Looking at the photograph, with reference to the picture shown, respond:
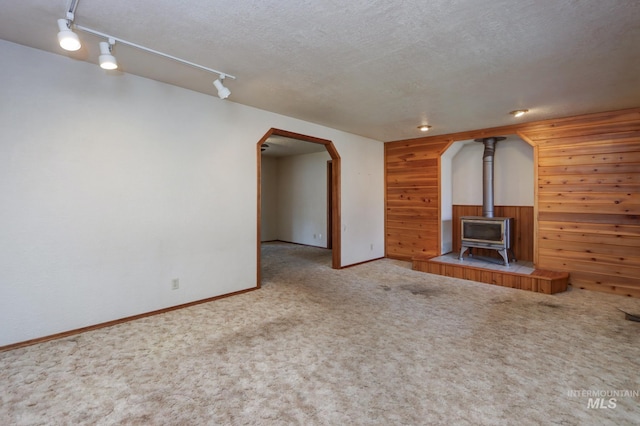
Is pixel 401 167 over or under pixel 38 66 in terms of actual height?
under

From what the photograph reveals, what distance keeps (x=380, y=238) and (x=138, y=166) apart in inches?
177

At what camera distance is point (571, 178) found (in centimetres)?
421

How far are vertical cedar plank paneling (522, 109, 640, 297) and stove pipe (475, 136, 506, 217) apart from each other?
27.7 inches

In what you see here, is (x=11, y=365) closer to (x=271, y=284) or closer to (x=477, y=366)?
(x=271, y=284)

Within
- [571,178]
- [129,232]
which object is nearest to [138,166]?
[129,232]

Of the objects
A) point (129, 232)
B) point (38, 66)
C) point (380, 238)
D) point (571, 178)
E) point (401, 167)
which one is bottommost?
point (380, 238)

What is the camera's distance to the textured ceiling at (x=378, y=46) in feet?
6.31

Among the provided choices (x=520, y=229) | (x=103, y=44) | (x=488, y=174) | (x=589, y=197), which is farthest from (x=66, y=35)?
(x=520, y=229)

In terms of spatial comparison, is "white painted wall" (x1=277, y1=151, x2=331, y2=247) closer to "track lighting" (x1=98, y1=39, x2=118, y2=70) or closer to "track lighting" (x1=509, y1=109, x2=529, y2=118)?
"track lighting" (x1=509, y1=109, x2=529, y2=118)

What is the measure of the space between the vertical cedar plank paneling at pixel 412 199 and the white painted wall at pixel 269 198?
3.82 m

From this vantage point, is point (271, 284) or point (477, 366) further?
point (271, 284)

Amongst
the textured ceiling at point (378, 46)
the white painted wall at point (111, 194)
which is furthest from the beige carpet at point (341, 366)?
the textured ceiling at point (378, 46)

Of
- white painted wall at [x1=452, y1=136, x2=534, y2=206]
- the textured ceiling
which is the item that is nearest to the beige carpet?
white painted wall at [x1=452, y1=136, x2=534, y2=206]

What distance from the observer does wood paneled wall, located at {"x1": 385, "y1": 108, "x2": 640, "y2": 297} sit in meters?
3.83
